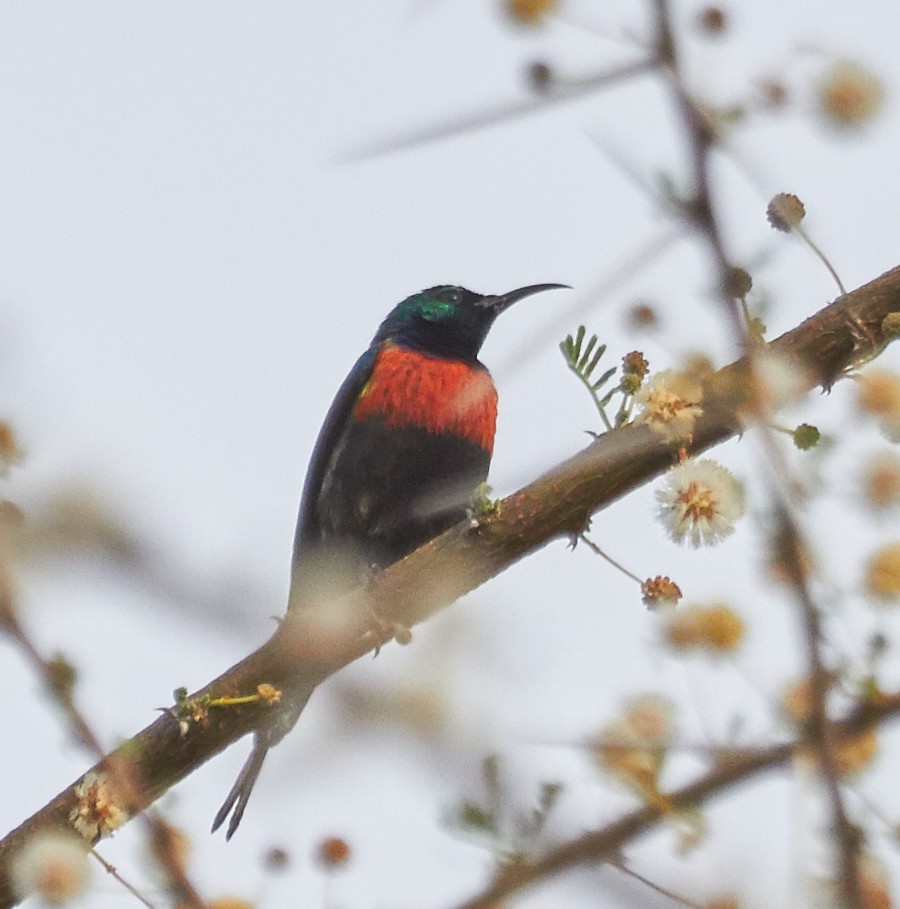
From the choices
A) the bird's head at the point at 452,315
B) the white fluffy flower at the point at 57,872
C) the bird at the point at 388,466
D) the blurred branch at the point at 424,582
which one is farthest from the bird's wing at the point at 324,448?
the white fluffy flower at the point at 57,872

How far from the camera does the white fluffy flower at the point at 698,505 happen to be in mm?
1900

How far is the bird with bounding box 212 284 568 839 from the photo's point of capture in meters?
5.24

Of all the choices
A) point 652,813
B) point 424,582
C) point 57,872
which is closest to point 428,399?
point 424,582

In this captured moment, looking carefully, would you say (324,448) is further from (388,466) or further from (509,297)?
(509,297)

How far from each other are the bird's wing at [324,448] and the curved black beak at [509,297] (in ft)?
2.77

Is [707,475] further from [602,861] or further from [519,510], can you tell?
[602,861]

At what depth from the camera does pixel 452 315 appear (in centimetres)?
635

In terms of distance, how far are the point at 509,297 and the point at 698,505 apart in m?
4.58

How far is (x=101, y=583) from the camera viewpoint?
0.93m

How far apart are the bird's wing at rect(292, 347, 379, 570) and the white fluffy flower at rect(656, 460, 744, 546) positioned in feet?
11.5

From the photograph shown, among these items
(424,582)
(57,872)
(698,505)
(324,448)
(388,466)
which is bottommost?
(388,466)

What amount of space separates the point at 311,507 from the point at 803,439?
12.4 ft

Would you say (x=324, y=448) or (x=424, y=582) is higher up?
(x=424, y=582)

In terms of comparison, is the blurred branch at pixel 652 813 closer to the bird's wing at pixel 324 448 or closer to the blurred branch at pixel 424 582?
the blurred branch at pixel 424 582
